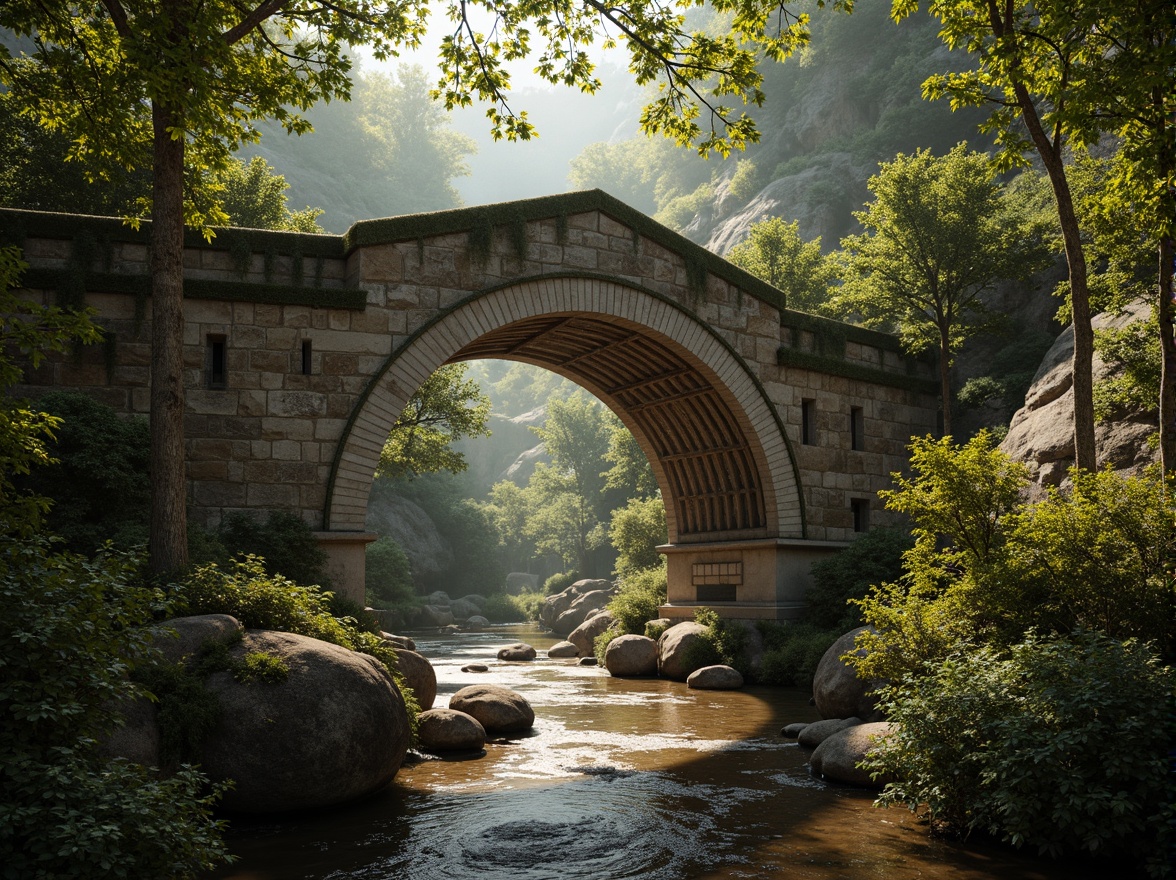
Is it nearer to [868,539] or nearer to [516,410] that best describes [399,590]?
[868,539]

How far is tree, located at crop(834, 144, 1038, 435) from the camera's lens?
23250 millimetres

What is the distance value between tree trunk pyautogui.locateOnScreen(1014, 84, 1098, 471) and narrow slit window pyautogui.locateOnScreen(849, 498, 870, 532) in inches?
457

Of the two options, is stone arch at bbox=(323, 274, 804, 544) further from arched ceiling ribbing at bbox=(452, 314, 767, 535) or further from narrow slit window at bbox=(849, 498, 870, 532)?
narrow slit window at bbox=(849, 498, 870, 532)

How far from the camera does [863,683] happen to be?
11781 millimetres

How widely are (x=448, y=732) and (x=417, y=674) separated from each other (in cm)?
141

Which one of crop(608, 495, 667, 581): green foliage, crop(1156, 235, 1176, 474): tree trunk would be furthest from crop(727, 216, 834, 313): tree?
crop(1156, 235, 1176, 474): tree trunk

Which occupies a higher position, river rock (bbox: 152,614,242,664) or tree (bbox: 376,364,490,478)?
tree (bbox: 376,364,490,478)

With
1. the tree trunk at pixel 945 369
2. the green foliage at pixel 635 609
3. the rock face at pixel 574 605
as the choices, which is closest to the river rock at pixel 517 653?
the green foliage at pixel 635 609

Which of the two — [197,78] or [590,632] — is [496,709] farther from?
[590,632]

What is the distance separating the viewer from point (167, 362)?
33.3 feet

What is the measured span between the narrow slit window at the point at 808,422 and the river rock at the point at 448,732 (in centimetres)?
1207

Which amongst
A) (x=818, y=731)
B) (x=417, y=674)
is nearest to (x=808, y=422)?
(x=818, y=731)

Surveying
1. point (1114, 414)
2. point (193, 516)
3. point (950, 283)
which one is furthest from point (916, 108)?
point (193, 516)

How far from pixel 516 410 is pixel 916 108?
77.5 meters
